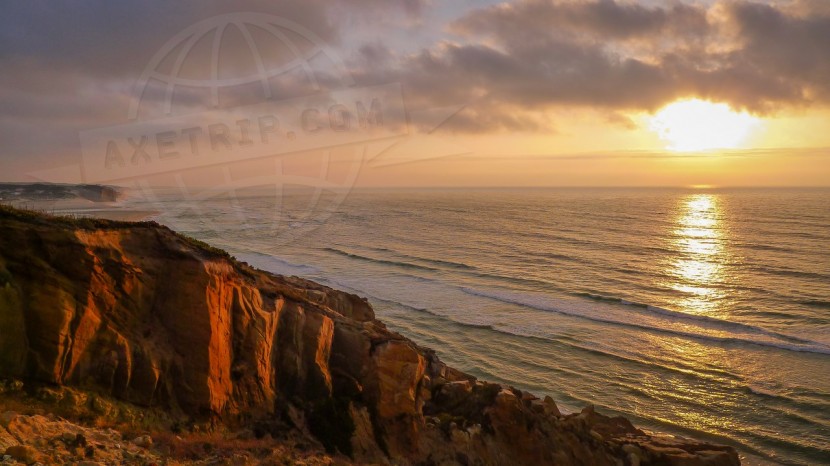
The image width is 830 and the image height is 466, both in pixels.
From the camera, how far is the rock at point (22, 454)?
7094 millimetres

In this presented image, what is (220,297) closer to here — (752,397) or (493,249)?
(752,397)

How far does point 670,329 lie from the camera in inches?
1280

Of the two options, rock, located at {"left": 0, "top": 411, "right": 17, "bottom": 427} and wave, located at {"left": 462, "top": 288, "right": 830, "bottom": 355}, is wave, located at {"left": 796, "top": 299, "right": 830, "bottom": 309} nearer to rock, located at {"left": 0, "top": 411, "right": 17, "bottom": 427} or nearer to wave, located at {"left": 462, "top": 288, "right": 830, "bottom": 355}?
wave, located at {"left": 462, "top": 288, "right": 830, "bottom": 355}

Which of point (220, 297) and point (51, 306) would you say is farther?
point (220, 297)

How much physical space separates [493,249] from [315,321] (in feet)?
166

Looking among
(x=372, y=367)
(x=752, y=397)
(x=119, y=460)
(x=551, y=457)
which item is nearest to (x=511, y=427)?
(x=551, y=457)

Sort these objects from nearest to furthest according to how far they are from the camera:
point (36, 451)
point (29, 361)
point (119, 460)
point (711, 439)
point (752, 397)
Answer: point (36, 451)
point (119, 460)
point (29, 361)
point (711, 439)
point (752, 397)

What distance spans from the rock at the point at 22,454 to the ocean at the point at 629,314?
Answer: 1900 centimetres

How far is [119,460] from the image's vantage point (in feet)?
27.0

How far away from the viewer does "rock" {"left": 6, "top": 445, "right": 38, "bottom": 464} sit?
7.09m

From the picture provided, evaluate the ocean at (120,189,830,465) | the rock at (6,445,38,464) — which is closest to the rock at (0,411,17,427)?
the rock at (6,445,38,464)

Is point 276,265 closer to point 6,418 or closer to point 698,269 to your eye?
point 698,269

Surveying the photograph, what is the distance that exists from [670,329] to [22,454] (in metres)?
33.1

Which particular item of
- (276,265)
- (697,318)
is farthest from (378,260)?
(697,318)
